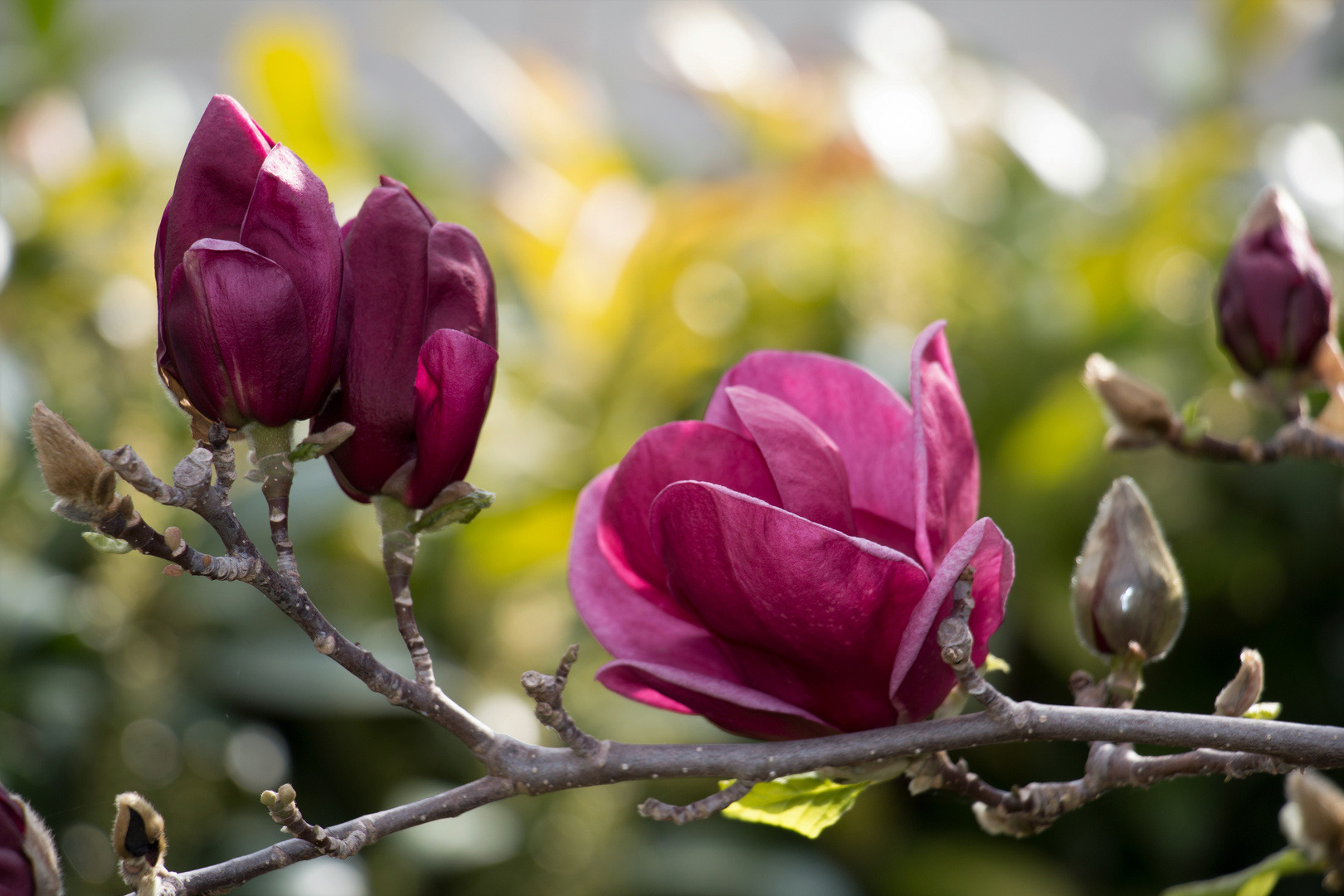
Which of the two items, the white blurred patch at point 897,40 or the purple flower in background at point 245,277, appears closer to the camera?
the purple flower in background at point 245,277

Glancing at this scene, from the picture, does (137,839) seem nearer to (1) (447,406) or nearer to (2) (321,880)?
(1) (447,406)

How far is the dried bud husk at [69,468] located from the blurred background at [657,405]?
28.8 inches

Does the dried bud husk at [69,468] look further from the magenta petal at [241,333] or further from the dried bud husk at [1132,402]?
the dried bud husk at [1132,402]

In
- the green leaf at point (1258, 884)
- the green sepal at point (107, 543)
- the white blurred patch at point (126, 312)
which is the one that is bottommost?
the white blurred patch at point (126, 312)

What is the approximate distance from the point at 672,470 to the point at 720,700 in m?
0.06

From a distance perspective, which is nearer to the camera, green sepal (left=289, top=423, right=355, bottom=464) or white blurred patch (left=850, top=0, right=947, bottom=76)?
green sepal (left=289, top=423, right=355, bottom=464)

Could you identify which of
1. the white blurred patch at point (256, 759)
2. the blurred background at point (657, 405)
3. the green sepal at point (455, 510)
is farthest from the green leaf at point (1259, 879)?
the white blurred patch at point (256, 759)

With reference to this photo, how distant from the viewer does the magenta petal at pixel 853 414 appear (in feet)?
1.09

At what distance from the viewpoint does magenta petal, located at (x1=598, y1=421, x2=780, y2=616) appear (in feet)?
0.97

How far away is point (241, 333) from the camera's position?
26cm

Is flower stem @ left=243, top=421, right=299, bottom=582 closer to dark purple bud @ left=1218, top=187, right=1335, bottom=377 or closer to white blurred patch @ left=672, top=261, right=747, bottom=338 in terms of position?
dark purple bud @ left=1218, top=187, right=1335, bottom=377

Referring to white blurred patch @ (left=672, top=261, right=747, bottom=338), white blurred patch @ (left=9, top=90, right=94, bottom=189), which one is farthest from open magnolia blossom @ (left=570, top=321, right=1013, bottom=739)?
white blurred patch @ (left=9, top=90, right=94, bottom=189)

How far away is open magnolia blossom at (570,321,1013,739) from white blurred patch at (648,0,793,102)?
127 centimetres

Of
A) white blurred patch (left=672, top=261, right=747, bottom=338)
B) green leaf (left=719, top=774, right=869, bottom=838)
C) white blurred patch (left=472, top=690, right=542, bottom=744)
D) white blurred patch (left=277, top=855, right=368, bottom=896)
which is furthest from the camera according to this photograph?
white blurred patch (left=672, top=261, right=747, bottom=338)
